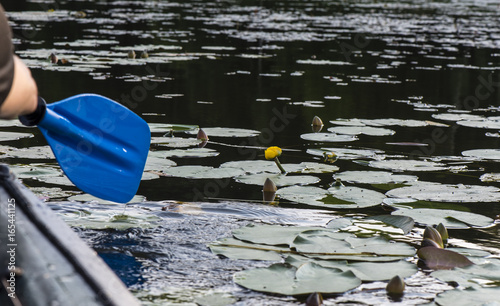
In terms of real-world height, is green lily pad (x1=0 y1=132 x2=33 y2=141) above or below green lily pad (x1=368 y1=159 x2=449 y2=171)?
above

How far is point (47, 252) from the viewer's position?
4.88ft

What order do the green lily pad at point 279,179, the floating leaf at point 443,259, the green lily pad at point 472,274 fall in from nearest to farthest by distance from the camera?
the green lily pad at point 472,274
the floating leaf at point 443,259
the green lily pad at point 279,179

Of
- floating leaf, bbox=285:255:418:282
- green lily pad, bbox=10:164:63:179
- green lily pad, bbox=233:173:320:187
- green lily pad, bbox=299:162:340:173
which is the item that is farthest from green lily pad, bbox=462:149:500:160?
green lily pad, bbox=10:164:63:179

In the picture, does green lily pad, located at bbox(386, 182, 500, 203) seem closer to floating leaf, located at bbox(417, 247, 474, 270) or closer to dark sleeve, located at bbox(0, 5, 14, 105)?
floating leaf, located at bbox(417, 247, 474, 270)

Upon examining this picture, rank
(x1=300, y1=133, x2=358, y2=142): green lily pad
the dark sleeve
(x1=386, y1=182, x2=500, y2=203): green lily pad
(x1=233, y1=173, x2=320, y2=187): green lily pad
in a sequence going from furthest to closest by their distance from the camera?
(x1=300, y1=133, x2=358, y2=142): green lily pad, (x1=233, y1=173, x2=320, y2=187): green lily pad, (x1=386, y1=182, x2=500, y2=203): green lily pad, the dark sleeve

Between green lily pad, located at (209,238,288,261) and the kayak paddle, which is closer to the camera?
green lily pad, located at (209,238,288,261)

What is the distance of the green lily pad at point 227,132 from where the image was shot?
158 inches

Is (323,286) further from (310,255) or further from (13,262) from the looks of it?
(13,262)

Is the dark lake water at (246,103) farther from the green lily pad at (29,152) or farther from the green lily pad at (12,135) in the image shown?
the green lily pad at (12,135)

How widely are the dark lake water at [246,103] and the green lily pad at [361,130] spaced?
0.02 metres

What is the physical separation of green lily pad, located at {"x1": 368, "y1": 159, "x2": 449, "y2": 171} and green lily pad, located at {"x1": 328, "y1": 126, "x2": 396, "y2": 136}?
63 centimetres

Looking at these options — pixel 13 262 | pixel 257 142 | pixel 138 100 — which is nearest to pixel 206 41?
pixel 138 100

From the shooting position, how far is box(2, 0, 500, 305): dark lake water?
2.24 meters

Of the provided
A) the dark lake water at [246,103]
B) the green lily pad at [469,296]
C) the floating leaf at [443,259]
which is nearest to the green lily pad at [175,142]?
the dark lake water at [246,103]
